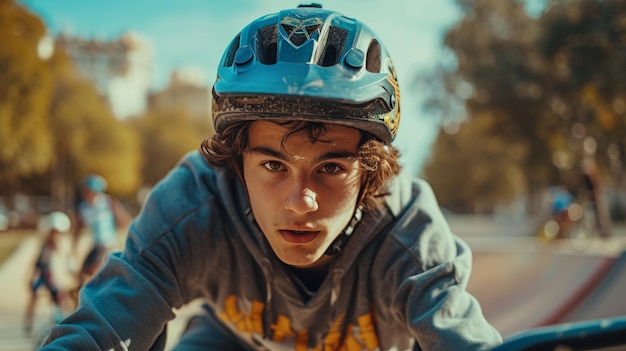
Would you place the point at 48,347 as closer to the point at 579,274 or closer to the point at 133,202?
the point at 579,274

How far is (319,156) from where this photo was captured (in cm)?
178

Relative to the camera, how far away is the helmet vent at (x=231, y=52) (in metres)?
2.01

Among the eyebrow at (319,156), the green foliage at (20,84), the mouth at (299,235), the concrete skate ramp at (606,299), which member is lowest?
the green foliage at (20,84)

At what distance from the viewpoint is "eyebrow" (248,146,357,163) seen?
1787 millimetres

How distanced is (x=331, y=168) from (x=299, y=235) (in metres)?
0.21

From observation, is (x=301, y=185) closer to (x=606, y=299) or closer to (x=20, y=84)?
(x=606, y=299)

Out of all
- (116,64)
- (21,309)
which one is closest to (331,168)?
(21,309)

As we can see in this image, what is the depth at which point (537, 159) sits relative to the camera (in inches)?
997

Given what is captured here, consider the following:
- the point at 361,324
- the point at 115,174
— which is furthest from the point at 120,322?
the point at 115,174

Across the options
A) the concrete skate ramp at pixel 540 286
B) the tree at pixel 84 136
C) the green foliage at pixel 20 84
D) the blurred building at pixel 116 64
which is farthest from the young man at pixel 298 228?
the blurred building at pixel 116 64

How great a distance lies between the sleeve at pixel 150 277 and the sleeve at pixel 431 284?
593mm

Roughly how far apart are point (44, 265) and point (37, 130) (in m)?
19.9

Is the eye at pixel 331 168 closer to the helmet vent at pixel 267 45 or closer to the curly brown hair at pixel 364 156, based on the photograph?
the curly brown hair at pixel 364 156

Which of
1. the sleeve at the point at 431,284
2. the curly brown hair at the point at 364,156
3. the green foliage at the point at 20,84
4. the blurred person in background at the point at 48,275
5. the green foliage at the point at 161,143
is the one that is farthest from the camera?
the green foliage at the point at 161,143
